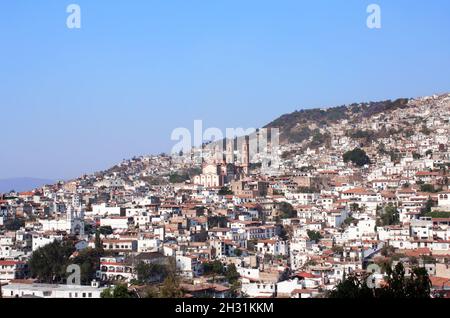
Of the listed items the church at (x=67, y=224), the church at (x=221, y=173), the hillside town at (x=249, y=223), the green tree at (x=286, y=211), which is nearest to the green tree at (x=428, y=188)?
the hillside town at (x=249, y=223)

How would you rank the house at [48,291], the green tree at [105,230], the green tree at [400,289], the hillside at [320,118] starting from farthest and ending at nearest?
the hillside at [320,118], the green tree at [105,230], the house at [48,291], the green tree at [400,289]

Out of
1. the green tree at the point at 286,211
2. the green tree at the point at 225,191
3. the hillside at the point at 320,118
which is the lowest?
the green tree at the point at 286,211

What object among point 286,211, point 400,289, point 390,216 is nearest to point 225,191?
point 286,211

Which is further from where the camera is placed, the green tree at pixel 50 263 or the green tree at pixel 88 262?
the green tree at pixel 50 263

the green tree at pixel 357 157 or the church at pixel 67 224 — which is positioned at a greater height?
the green tree at pixel 357 157

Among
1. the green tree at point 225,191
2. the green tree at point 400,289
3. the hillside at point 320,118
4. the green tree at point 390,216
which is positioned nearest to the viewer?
the green tree at point 400,289

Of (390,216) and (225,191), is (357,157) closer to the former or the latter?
(225,191)

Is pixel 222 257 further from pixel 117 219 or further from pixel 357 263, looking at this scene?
pixel 117 219

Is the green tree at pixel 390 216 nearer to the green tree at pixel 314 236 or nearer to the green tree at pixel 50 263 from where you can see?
the green tree at pixel 314 236
